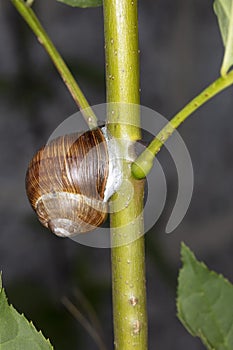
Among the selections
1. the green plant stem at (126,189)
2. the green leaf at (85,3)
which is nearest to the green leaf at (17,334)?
the green plant stem at (126,189)

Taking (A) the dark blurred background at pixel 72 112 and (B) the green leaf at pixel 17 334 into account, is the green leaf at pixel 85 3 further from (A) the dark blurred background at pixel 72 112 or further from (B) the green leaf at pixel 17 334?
(A) the dark blurred background at pixel 72 112

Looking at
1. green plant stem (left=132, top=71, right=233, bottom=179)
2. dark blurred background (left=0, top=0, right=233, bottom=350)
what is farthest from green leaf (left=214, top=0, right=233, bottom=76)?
dark blurred background (left=0, top=0, right=233, bottom=350)

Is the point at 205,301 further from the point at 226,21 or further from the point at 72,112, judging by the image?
the point at 72,112

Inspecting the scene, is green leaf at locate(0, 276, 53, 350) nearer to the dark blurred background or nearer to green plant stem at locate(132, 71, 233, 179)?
green plant stem at locate(132, 71, 233, 179)

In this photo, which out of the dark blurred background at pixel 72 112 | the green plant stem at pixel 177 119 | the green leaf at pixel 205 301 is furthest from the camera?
the dark blurred background at pixel 72 112

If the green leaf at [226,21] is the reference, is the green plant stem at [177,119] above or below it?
below

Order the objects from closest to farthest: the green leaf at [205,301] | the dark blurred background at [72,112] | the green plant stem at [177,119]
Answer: the green plant stem at [177,119] → the green leaf at [205,301] → the dark blurred background at [72,112]

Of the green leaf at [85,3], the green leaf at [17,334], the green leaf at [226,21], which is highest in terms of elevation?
the green leaf at [85,3]
